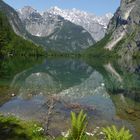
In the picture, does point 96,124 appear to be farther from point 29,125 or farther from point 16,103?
point 16,103

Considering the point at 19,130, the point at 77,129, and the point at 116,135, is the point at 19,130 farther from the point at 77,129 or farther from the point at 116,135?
the point at 116,135

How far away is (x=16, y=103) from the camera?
69.4m

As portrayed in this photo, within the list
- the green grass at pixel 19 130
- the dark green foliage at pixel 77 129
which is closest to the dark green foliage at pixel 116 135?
the dark green foliage at pixel 77 129

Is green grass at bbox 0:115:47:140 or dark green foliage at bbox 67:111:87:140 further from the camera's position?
green grass at bbox 0:115:47:140

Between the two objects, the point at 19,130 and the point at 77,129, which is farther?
the point at 19,130

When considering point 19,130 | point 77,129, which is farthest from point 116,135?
point 19,130

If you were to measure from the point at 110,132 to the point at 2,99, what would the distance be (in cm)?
5955

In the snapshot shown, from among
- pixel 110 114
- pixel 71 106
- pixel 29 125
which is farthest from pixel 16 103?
pixel 29 125

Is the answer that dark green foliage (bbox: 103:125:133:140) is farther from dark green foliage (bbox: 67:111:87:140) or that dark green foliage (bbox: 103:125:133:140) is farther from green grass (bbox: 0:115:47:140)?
green grass (bbox: 0:115:47:140)

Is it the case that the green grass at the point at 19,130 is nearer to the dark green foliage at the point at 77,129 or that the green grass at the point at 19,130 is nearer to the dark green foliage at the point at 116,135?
the dark green foliage at the point at 77,129

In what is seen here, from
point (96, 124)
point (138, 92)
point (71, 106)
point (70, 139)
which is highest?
point (138, 92)

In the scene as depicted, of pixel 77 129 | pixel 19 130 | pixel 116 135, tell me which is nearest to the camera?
pixel 116 135

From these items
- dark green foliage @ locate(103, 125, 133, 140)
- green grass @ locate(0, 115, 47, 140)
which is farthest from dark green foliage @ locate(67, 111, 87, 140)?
green grass @ locate(0, 115, 47, 140)

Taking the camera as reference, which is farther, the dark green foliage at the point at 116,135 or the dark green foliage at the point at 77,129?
the dark green foliage at the point at 77,129
